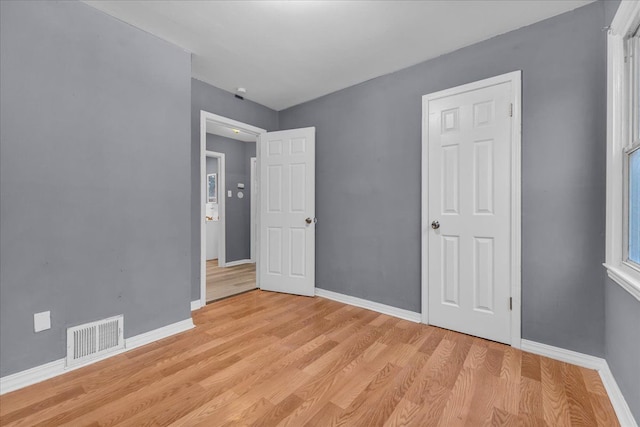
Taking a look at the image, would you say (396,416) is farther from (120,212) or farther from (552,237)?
(120,212)

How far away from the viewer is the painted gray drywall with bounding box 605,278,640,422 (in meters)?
1.31

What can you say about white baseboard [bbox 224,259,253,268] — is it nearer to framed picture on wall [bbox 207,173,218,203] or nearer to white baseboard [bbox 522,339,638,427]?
framed picture on wall [bbox 207,173,218,203]

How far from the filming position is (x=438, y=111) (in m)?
2.54

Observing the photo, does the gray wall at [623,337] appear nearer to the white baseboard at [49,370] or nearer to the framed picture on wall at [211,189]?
the white baseboard at [49,370]

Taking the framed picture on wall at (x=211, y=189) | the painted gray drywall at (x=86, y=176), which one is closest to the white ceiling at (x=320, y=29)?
the painted gray drywall at (x=86, y=176)

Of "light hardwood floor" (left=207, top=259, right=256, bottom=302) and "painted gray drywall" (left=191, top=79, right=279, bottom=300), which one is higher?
"painted gray drywall" (left=191, top=79, right=279, bottom=300)

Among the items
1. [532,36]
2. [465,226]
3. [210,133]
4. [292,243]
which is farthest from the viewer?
[210,133]

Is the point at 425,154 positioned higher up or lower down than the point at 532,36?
lower down

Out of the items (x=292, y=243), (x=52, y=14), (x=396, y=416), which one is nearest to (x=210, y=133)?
(x=292, y=243)

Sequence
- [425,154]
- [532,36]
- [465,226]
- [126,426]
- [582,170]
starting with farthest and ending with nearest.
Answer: [425,154], [465,226], [532,36], [582,170], [126,426]

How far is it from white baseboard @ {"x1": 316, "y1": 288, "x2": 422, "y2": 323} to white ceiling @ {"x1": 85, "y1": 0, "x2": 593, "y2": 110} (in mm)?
2448

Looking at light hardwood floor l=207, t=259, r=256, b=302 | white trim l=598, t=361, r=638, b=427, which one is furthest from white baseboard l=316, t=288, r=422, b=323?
white trim l=598, t=361, r=638, b=427

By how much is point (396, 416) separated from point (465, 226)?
1.58 metres

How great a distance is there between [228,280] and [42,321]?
2470 mm
